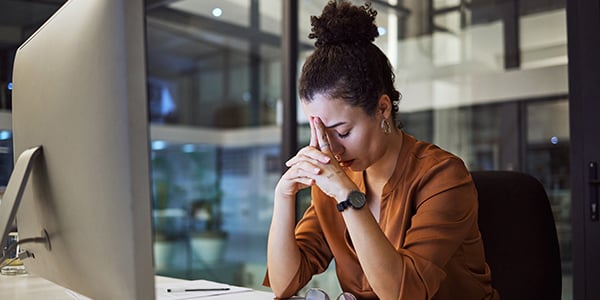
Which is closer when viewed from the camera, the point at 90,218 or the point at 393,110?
the point at 90,218

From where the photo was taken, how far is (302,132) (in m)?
3.91

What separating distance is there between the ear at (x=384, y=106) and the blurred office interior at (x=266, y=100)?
1.77 ft

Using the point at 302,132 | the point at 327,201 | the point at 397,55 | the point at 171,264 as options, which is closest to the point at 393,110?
the point at 327,201

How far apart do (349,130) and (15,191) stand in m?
0.76

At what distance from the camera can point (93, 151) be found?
820 mm

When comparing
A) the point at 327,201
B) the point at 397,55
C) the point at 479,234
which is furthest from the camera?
the point at 397,55

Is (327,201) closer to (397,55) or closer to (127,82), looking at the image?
(127,82)

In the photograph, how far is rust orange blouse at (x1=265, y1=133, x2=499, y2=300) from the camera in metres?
1.34

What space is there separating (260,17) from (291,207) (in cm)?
312

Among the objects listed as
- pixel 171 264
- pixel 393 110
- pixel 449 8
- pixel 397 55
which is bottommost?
pixel 171 264

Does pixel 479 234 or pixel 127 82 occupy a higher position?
pixel 127 82

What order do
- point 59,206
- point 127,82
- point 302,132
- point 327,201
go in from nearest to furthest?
1. point 127,82
2. point 59,206
3. point 327,201
4. point 302,132

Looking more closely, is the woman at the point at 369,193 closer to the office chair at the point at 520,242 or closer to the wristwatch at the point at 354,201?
the wristwatch at the point at 354,201

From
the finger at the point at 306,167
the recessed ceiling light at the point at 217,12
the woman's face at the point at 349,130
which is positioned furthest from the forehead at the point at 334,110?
the recessed ceiling light at the point at 217,12
